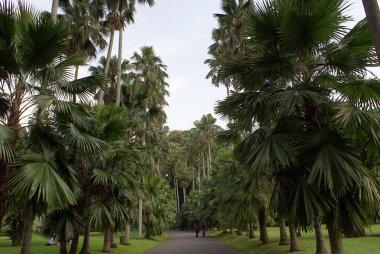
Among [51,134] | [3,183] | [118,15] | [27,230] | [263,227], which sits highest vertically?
[118,15]

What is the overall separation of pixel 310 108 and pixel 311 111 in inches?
3.2

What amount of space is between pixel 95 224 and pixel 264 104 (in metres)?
8.80

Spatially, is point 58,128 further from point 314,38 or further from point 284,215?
point 314,38

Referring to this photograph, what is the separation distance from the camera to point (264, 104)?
9.59 metres

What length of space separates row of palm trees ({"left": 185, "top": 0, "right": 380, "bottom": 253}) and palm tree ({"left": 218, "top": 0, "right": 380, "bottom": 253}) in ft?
0.08

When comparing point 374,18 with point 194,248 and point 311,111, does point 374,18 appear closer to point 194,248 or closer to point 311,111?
point 311,111

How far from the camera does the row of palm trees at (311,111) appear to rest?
26.0 ft

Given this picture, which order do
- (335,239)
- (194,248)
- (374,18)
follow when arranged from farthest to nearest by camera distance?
(194,248)
(335,239)
(374,18)

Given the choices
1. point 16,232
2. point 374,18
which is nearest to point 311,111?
point 374,18

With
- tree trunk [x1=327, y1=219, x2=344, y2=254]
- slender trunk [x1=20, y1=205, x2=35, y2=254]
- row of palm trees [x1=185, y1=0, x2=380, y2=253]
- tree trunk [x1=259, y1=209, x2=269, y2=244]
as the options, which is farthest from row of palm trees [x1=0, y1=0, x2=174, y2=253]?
tree trunk [x1=259, y1=209, x2=269, y2=244]

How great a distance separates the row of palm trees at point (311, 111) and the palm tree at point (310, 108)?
0.02 metres

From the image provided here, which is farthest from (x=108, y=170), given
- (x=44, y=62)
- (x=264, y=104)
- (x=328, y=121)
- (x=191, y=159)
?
(x=191, y=159)

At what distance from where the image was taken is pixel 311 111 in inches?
367

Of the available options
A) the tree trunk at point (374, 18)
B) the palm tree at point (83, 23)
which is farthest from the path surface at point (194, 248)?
the tree trunk at point (374, 18)
